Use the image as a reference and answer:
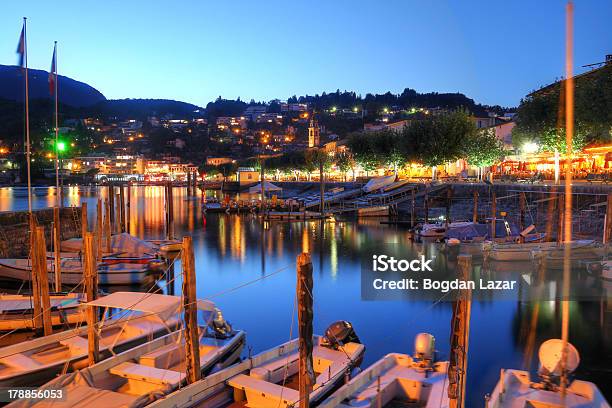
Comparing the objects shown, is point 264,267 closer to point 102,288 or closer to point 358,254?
point 358,254

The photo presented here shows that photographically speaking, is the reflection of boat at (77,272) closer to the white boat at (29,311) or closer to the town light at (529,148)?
the white boat at (29,311)

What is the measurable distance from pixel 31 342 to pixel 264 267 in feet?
52.4

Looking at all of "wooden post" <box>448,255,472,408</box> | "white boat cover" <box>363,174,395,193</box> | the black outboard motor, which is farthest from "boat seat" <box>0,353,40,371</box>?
"white boat cover" <box>363,174,395,193</box>

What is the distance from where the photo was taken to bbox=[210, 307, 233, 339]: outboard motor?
12.5 m

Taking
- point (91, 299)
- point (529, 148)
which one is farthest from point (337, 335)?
point (529, 148)

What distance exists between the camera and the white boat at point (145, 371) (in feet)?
28.0

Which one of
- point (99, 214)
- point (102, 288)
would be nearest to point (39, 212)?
point (99, 214)

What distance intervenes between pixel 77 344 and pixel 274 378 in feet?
15.8

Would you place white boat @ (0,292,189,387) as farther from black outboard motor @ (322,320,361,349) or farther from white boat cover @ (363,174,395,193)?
white boat cover @ (363,174,395,193)

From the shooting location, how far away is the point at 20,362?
10.4 m

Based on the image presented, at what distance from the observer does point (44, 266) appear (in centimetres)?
1235

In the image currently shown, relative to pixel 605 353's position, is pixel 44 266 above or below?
above
